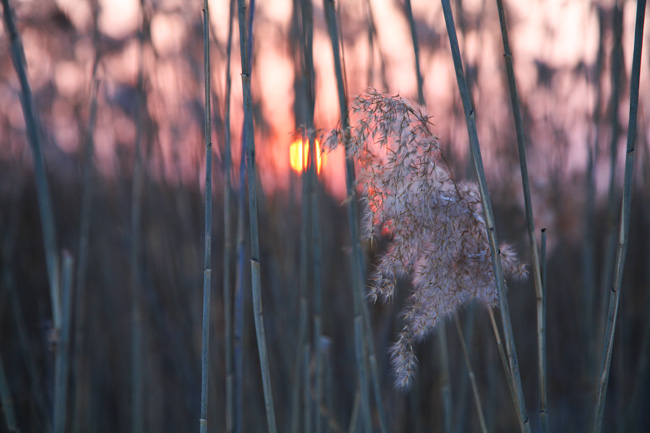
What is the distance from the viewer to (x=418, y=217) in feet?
2.10

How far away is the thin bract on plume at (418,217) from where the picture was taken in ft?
2.07

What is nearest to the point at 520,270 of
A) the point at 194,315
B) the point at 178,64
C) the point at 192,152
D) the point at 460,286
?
the point at 460,286

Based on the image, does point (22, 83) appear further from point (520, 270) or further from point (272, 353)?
point (272, 353)

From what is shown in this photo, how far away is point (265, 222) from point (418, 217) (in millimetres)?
874

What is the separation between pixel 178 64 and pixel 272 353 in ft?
3.19

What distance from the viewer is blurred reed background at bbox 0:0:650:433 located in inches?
49.8

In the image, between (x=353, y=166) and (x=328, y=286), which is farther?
(x=328, y=286)

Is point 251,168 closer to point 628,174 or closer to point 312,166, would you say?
point 312,166

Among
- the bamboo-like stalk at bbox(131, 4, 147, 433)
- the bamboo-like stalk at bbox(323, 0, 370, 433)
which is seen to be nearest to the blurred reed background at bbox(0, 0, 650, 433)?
the bamboo-like stalk at bbox(131, 4, 147, 433)

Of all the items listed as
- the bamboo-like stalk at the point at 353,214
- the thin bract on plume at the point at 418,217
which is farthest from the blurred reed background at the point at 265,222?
the thin bract on plume at the point at 418,217

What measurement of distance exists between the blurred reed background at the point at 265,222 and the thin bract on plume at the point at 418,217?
441mm

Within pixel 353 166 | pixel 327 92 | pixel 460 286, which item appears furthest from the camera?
pixel 327 92

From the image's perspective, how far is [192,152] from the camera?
1.62 m

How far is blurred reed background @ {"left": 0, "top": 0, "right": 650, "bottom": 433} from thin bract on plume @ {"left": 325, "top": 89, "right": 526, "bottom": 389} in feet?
1.45
